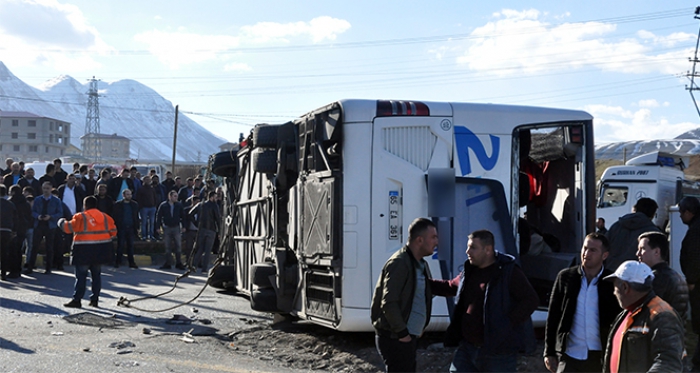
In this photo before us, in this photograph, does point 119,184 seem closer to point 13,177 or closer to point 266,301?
point 13,177

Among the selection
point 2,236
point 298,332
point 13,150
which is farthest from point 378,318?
point 13,150

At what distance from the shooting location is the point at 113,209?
18.1 meters

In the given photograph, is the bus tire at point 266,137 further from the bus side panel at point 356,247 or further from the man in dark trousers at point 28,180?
the man in dark trousers at point 28,180

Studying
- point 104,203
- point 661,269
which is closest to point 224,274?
point 104,203

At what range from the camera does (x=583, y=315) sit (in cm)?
544

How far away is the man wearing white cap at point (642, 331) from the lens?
429 cm

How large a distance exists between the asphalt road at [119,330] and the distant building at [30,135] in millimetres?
142969

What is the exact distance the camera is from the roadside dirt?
820 centimetres

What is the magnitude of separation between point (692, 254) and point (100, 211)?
981 centimetres

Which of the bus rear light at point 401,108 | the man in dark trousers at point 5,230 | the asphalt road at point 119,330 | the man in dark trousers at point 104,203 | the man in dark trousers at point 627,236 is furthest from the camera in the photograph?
the man in dark trousers at point 104,203

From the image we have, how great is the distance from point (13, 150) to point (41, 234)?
477 ft

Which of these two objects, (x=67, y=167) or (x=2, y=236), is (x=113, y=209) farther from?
(x=67, y=167)

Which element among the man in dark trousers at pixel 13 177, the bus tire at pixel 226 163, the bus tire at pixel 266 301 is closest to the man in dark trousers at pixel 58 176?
the man in dark trousers at pixel 13 177

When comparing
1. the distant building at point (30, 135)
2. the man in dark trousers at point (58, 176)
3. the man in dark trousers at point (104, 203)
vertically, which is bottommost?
the man in dark trousers at point (104, 203)
